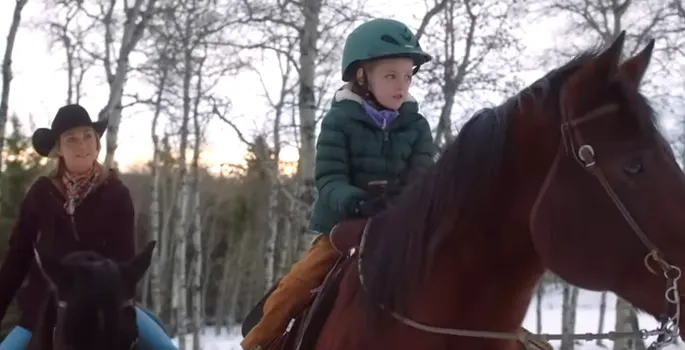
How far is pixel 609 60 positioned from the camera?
2424 mm

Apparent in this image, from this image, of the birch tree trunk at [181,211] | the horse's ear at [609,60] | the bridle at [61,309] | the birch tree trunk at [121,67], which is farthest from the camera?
the birch tree trunk at [181,211]

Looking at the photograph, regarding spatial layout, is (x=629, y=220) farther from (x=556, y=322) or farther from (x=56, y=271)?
(x=556, y=322)

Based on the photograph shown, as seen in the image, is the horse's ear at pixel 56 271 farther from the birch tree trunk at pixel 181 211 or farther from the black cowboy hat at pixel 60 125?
the birch tree trunk at pixel 181 211

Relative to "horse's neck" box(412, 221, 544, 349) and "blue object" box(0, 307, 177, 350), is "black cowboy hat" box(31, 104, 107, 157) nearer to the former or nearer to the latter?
"blue object" box(0, 307, 177, 350)

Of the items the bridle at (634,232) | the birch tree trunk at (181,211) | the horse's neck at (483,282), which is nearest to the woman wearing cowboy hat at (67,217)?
the horse's neck at (483,282)

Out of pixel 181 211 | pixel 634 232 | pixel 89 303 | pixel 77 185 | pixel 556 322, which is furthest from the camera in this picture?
pixel 556 322

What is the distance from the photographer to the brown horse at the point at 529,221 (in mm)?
2357

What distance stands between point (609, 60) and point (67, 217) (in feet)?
11.2

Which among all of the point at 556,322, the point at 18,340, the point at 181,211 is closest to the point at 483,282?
the point at 18,340

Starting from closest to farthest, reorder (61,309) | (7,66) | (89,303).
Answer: (89,303)
(61,309)
(7,66)

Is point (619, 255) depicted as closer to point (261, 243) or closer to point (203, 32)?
point (203, 32)

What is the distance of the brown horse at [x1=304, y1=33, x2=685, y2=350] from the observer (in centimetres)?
236

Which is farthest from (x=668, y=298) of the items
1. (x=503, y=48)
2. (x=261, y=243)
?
(x=261, y=243)

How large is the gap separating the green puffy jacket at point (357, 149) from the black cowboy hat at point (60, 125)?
1759mm
